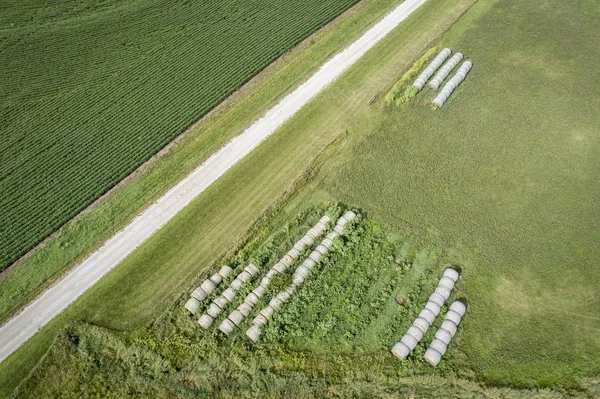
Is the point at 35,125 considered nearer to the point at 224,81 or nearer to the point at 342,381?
the point at 224,81

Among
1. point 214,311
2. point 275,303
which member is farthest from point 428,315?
point 214,311

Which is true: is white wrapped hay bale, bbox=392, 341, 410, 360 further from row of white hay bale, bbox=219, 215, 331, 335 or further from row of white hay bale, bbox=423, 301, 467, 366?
row of white hay bale, bbox=219, 215, 331, 335

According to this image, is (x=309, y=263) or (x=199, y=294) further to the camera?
(x=309, y=263)

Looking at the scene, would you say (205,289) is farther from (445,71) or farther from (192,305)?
(445,71)

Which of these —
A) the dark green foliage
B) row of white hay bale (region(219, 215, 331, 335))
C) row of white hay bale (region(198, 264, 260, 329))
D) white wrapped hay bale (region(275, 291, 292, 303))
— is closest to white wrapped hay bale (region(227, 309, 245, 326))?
row of white hay bale (region(219, 215, 331, 335))

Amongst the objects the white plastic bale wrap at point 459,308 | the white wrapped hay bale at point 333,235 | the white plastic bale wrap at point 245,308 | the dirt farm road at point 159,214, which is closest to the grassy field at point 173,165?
the dirt farm road at point 159,214

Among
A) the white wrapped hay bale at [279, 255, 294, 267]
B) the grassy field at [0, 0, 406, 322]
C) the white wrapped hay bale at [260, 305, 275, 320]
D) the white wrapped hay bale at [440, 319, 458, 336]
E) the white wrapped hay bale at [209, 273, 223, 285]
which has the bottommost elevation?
the white wrapped hay bale at [440, 319, 458, 336]
